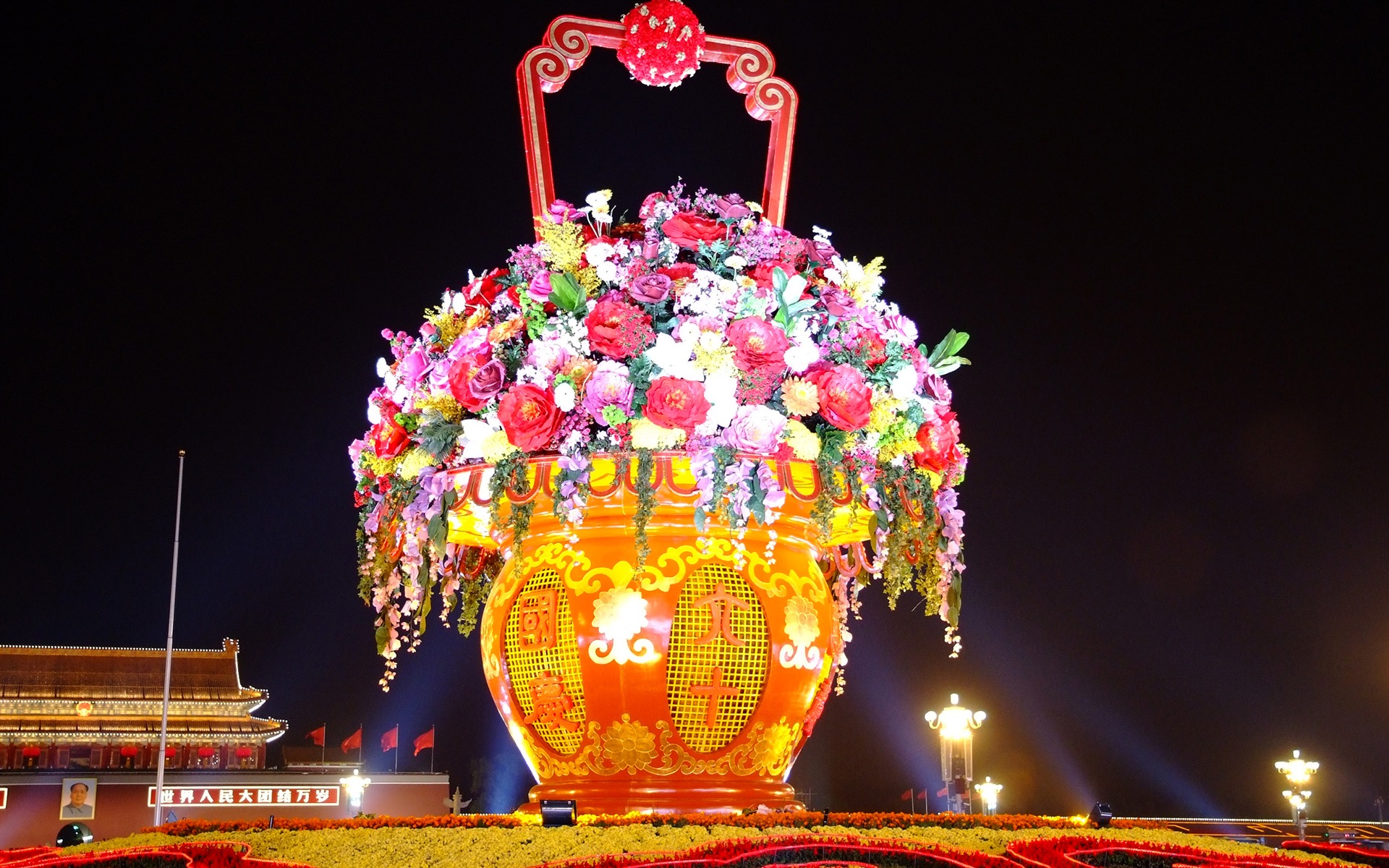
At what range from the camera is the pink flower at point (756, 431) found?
2.74 m

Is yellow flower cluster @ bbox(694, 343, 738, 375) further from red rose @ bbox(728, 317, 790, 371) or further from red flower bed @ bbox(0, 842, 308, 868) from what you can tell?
red flower bed @ bbox(0, 842, 308, 868)

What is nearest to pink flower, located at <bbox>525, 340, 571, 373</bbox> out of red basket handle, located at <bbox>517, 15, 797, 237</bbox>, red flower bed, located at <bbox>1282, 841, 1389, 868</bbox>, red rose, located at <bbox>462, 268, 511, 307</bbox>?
red rose, located at <bbox>462, 268, 511, 307</bbox>

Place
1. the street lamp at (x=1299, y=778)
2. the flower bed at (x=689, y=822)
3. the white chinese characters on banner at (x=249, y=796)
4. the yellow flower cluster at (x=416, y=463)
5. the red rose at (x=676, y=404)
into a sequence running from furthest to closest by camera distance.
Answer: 1. the white chinese characters on banner at (x=249, y=796)
2. the street lamp at (x=1299, y=778)
3. the yellow flower cluster at (x=416, y=463)
4. the red rose at (x=676, y=404)
5. the flower bed at (x=689, y=822)

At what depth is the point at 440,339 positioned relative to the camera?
10.8 feet

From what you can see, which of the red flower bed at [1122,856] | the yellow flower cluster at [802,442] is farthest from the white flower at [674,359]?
the red flower bed at [1122,856]

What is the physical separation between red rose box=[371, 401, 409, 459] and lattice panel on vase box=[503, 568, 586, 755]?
49 cm

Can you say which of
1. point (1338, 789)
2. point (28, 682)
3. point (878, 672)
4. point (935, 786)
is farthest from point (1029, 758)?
point (28, 682)

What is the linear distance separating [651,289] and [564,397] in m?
0.33

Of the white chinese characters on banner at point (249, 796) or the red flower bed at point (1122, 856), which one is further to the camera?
the white chinese characters on banner at point (249, 796)

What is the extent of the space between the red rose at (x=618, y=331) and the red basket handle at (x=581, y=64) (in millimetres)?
676

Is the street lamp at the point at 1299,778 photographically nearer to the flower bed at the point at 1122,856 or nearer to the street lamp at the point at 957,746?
the street lamp at the point at 957,746

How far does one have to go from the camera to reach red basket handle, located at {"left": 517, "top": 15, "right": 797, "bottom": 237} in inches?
139

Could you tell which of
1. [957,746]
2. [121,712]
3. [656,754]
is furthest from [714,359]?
[121,712]

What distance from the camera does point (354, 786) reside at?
19578 mm
